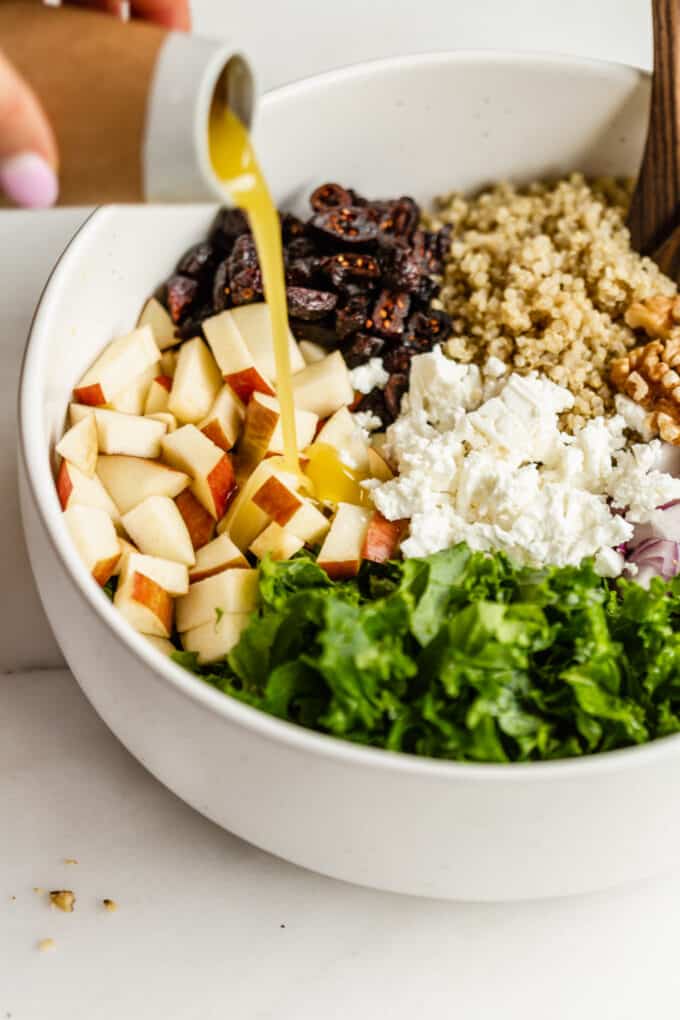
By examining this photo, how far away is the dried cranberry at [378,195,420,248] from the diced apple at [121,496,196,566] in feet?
2.21

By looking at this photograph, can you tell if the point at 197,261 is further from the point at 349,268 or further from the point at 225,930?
the point at 225,930

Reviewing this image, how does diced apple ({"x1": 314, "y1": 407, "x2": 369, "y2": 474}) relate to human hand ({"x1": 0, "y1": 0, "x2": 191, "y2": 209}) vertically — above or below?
below

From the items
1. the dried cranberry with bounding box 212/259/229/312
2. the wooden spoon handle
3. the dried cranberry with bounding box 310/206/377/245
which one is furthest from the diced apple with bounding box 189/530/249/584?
the wooden spoon handle

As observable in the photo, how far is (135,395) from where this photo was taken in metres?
1.89

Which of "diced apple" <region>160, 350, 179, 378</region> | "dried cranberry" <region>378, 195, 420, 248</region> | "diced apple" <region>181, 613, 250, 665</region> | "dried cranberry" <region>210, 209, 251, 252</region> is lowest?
"diced apple" <region>181, 613, 250, 665</region>

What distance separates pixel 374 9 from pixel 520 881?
5.60 feet

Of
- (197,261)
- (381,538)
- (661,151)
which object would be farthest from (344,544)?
(661,151)

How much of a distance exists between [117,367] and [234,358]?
0.62ft

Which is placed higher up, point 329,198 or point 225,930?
point 329,198

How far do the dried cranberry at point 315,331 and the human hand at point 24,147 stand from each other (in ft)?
2.49

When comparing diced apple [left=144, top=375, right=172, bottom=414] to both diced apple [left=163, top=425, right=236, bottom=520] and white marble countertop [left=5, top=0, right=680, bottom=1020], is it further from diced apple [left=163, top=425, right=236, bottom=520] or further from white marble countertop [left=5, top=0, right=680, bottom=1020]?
white marble countertop [left=5, top=0, right=680, bottom=1020]

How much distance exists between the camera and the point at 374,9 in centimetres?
231

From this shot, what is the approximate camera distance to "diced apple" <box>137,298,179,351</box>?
1.99 m

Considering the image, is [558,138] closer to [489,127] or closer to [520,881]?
[489,127]
